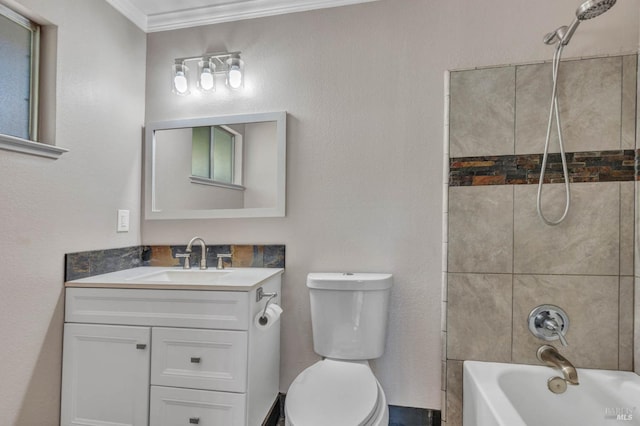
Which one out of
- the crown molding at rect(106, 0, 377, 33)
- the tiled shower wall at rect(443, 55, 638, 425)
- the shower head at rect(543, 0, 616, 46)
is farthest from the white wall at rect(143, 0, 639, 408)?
the shower head at rect(543, 0, 616, 46)

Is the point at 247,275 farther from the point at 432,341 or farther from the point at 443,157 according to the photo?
the point at 443,157

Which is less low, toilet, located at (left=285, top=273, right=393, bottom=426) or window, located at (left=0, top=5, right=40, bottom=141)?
window, located at (left=0, top=5, right=40, bottom=141)

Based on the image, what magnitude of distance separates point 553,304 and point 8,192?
2.37m

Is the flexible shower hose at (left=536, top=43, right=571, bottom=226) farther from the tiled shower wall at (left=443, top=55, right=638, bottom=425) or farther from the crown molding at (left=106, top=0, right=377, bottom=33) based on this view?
the crown molding at (left=106, top=0, right=377, bottom=33)

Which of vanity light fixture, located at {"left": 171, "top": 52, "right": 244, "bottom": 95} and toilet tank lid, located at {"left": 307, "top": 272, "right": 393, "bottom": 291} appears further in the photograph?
vanity light fixture, located at {"left": 171, "top": 52, "right": 244, "bottom": 95}

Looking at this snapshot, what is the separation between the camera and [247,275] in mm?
1744

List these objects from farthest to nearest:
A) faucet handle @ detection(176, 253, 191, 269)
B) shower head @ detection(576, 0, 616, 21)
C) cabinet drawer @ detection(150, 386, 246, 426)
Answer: faucet handle @ detection(176, 253, 191, 269)
cabinet drawer @ detection(150, 386, 246, 426)
shower head @ detection(576, 0, 616, 21)

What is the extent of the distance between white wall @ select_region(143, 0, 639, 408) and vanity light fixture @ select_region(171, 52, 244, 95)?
0.08m

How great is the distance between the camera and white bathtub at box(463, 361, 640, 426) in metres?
1.30

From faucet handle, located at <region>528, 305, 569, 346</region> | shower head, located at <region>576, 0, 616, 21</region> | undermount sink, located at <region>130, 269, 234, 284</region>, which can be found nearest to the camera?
shower head, located at <region>576, 0, 616, 21</region>

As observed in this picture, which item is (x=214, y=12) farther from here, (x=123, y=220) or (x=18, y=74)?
(x=123, y=220)

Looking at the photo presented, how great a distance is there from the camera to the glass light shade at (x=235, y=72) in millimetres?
1949

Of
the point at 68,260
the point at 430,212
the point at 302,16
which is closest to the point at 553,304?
the point at 430,212

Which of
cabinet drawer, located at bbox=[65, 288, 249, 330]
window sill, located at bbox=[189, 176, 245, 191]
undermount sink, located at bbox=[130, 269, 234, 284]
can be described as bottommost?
cabinet drawer, located at bbox=[65, 288, 249, 330]
